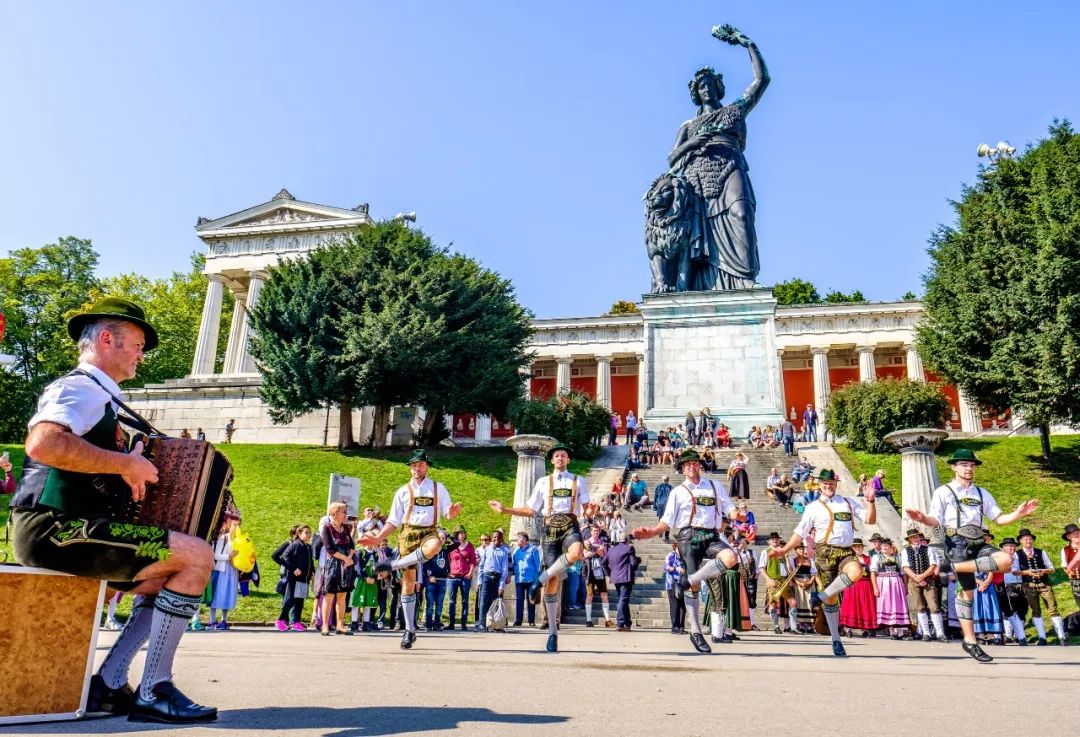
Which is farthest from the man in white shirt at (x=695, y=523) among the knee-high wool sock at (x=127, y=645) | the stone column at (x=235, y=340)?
the stone column at (x=235, y=340)

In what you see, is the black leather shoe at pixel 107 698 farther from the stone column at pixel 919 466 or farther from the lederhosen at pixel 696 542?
the stone column at pixel 919 466

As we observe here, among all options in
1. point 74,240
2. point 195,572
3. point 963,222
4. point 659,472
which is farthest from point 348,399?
point 74,240

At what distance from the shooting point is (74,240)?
58.6 meters

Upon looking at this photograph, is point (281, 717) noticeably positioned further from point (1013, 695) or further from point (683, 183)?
point (683, 183)

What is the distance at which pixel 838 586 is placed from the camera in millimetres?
9195

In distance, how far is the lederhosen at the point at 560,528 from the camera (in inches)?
377

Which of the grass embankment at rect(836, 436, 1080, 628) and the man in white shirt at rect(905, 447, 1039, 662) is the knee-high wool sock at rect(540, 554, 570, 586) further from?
the grass embankment at rect(836, 436, 1080, 628)

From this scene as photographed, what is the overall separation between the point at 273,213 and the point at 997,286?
49.3 meters

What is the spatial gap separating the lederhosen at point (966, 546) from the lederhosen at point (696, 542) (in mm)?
2566

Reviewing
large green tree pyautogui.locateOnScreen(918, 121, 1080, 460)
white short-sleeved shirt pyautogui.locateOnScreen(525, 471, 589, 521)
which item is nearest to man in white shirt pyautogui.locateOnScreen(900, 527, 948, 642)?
white short-sleeved shirt pyautogui.locateOnScreen(525, 471, 589, 521)

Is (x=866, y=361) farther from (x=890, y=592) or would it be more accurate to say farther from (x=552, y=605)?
(x=552, y=605)

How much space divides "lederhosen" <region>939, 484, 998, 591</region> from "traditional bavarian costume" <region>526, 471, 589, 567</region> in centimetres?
430

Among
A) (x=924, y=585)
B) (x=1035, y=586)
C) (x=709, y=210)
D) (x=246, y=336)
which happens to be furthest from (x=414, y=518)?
(x=246, y=336)

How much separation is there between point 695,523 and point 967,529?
10.1ft
